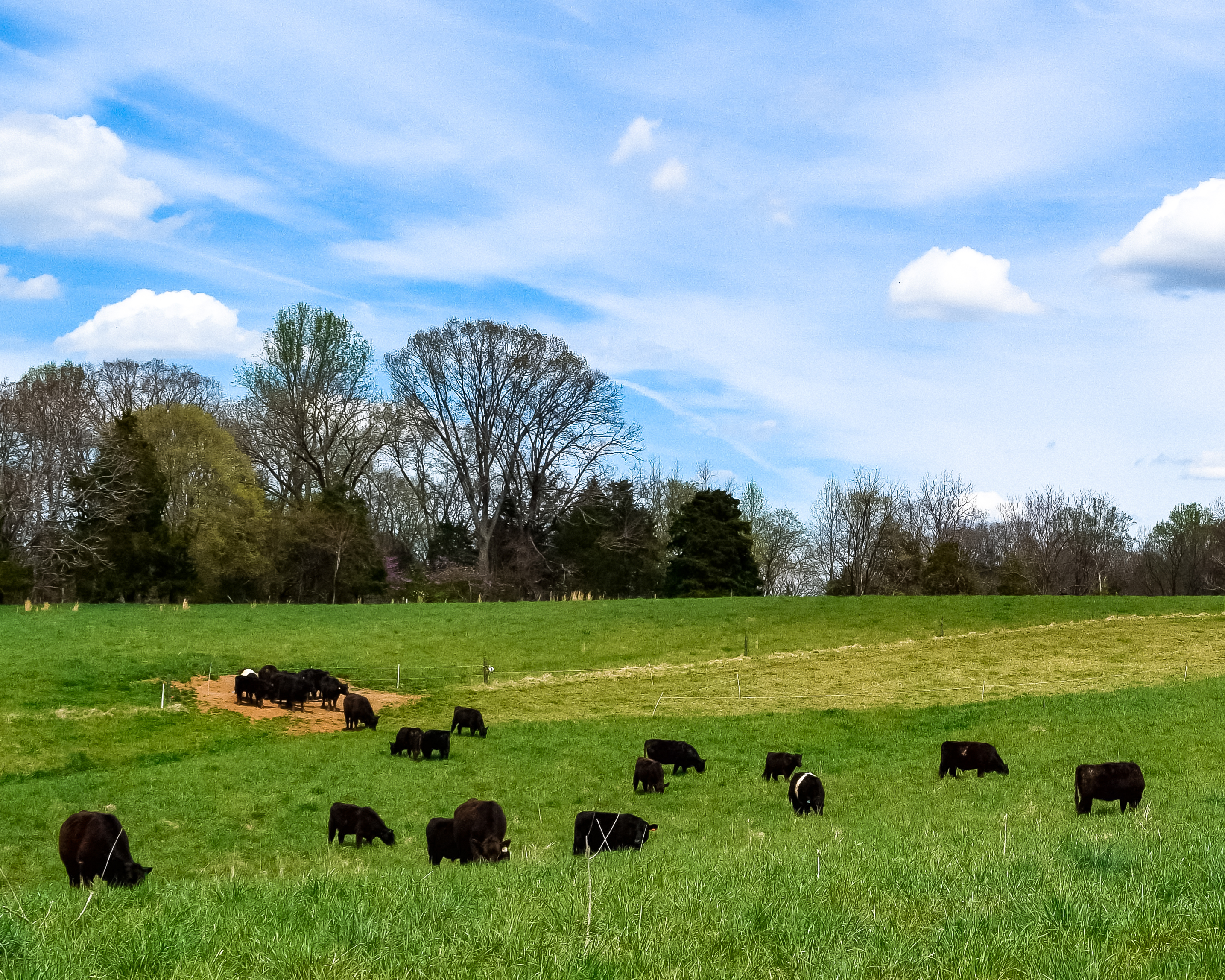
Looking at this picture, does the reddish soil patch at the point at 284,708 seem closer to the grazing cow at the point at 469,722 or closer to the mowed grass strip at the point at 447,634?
the mowed grass strip at the point at 447,634

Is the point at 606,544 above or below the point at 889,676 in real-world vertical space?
above

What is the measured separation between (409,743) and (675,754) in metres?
6.80

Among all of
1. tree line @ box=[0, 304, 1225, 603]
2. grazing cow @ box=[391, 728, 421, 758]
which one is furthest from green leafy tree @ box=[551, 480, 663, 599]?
grazing cow @ box=[391, 728, 421, 758]

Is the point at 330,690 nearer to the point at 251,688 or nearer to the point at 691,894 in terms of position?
the point at 251,688

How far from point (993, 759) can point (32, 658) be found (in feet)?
98.1

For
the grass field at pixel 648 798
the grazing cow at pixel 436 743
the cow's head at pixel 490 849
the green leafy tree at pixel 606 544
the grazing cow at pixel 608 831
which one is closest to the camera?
the grass field at pixel 648 798

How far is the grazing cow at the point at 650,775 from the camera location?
67.3 feet

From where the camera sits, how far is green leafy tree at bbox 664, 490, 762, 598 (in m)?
73.9

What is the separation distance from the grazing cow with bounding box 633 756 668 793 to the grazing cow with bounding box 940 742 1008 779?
18.9 feet

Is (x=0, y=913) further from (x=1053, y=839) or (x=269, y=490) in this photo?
(x=269, y=490)

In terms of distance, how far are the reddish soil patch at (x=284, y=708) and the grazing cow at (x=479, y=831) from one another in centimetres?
1737

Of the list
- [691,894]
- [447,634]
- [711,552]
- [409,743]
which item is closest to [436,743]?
[409,743]

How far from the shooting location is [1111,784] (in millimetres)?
15328

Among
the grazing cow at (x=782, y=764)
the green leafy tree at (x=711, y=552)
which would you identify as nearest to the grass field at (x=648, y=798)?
the grazing cow at (x=782, y=764)
